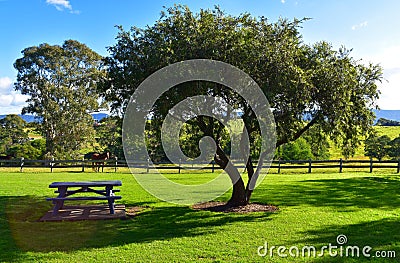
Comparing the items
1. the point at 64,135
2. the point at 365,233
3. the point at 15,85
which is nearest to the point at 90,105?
the point at 64,135

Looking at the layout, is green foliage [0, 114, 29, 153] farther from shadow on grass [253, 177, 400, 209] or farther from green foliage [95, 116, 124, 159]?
shadow on grass [253, 177, 400, 209]

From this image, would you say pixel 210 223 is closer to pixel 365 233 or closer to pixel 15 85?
pixel 365 233

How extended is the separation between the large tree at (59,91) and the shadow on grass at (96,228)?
23.8 m

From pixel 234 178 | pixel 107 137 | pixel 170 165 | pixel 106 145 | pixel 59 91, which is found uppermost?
pixel 59 91

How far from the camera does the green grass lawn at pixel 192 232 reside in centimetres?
593

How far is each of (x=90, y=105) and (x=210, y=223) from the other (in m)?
27.7

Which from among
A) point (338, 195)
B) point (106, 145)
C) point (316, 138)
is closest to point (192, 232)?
point (316, 138)

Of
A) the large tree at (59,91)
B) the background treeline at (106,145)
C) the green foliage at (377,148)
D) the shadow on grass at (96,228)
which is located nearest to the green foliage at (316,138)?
the shadow on grass at (96,228)

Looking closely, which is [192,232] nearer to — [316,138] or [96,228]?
[96,228]

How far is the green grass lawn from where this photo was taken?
5926 millimetres

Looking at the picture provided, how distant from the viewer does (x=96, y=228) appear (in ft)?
25.6

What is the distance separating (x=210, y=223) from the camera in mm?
8328

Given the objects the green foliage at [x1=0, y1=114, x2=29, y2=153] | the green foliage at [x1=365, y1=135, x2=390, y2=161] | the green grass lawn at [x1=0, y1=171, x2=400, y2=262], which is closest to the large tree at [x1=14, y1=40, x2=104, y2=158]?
the green foliage at [x1=0, y1=114, x2=29, y2=153]

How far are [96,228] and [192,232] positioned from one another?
2139 millimetres
